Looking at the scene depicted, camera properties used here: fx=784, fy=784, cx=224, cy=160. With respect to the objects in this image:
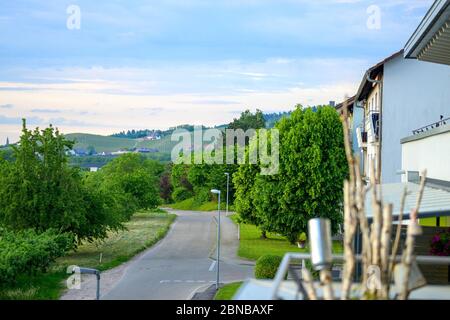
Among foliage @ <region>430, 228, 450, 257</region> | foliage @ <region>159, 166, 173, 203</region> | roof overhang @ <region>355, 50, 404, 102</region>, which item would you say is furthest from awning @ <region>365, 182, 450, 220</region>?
foliage @ <region>159, 166, 173, 203</region>

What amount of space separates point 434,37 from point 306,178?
3612 cm

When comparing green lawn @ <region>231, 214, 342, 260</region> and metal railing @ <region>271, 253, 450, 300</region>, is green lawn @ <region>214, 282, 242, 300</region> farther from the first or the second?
metal railing @ <region>271, 253, 450, 300</region>

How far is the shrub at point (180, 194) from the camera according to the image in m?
116

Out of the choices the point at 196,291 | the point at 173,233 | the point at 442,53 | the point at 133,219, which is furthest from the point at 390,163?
the point at 133,219

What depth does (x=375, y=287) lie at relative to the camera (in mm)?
6598

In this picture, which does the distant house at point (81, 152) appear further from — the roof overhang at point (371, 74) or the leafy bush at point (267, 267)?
the leafy bush at point (267, 267)

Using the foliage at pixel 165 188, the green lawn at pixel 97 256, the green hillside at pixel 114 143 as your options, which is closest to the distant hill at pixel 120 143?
the green hillside at pixel 114 143

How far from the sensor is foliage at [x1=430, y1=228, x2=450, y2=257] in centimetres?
1473

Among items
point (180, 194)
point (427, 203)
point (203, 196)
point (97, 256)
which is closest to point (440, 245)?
point (427, 203)

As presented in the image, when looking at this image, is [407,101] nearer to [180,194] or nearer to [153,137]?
[180,194]

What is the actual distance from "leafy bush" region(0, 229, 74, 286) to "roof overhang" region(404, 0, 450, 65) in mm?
19207

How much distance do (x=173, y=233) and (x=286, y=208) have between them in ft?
52.8

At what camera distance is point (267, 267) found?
113 ft

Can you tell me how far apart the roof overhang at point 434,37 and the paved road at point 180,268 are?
1712 centimetres
